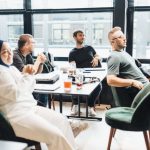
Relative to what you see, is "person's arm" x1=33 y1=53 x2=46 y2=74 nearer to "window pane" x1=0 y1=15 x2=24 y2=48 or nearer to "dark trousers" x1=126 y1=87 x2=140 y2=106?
"dark trousers" x1=126 y1=87 x2=140 y2=106

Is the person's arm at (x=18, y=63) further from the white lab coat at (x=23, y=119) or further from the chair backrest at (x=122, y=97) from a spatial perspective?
the chair backrest at (x=122, y=97)

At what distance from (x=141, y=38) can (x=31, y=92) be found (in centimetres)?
272

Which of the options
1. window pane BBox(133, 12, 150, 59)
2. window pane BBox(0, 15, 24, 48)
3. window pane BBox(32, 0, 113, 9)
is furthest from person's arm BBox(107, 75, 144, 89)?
window pane BBox(0, 15, 24, 48)

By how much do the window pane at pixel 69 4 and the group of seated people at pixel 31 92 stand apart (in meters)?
1.67

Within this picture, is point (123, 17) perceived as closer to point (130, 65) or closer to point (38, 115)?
point (130, 65)

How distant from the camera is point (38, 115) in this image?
8.61ft

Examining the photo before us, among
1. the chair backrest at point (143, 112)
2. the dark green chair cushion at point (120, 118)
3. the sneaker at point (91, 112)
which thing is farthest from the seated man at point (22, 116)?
the sneaker at point (91, 112)

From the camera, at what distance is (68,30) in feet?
17.3

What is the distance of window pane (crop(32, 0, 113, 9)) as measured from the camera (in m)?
4.94

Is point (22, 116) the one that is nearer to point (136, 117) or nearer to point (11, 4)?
point (136, 117)

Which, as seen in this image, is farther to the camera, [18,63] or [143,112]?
[18,63]

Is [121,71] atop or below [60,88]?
atop

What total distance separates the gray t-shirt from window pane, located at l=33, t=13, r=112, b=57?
5.93 feet

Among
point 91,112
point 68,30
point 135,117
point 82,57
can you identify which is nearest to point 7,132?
point 135,117
